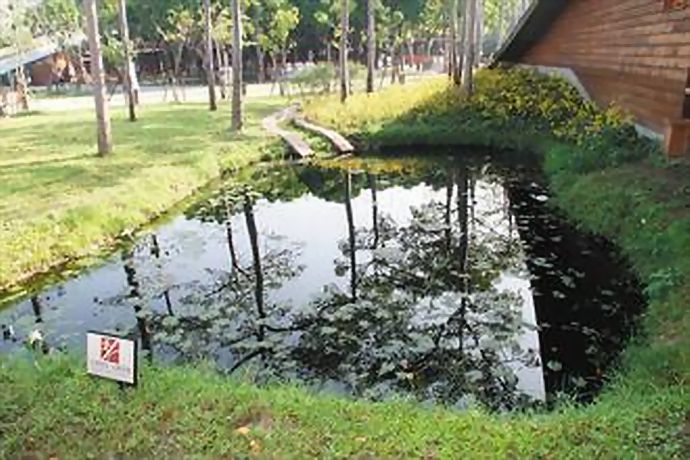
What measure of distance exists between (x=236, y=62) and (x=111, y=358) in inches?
534

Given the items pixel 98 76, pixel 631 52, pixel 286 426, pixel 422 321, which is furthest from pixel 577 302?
pixel 98 76

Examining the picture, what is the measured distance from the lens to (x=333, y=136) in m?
18.0

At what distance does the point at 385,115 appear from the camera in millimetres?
19094

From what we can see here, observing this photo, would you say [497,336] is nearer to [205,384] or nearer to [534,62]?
[205,384]

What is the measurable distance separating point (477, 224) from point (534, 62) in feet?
39.2

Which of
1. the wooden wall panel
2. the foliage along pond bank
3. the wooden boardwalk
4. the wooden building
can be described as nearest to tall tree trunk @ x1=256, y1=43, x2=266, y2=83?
the foliage along pond bank

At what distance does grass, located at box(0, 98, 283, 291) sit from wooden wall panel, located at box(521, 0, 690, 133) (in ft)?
25.5

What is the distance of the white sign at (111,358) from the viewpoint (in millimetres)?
4312

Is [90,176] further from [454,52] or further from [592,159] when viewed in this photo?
[454,52]

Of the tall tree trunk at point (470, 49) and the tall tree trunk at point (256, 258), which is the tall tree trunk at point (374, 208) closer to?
the tall tree trunk at point (256, 258)

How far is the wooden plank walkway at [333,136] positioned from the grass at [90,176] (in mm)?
1472

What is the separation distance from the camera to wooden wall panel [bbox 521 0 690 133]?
10.1m

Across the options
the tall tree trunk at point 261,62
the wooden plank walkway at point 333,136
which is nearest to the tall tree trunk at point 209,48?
the wooden plank walkway at point 333,136

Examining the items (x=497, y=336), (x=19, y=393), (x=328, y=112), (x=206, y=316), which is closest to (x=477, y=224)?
(x=497, y=336)
